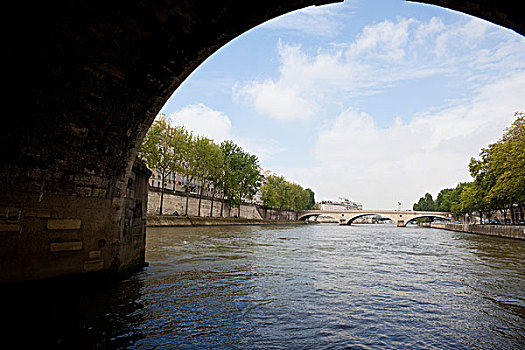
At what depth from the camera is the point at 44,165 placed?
6.60 m

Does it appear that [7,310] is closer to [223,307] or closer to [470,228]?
[223,307]

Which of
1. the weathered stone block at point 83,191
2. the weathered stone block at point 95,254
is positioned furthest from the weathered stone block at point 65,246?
the weathered stone block at point 83,191

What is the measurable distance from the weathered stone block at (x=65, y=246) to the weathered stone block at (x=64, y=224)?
1.07 feet

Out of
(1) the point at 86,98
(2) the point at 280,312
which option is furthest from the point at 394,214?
(1) the point at 86,98

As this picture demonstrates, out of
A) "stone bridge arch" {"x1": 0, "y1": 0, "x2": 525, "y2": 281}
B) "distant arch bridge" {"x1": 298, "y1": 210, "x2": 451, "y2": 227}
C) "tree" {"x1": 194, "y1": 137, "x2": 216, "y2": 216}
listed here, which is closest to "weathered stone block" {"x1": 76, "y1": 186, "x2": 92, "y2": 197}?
"stone bridge arch" {"x1": 0, "y1": 0, "x2": 525, "y2": 281}

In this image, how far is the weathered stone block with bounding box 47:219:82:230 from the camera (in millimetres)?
6859

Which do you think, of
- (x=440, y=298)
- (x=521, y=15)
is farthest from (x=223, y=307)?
(x=521, y=15)

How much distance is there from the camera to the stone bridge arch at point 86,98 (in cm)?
484

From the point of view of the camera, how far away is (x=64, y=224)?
7.05 m

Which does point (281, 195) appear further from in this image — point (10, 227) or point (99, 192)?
point (10, 227)

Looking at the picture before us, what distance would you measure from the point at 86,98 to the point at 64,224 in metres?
2.84

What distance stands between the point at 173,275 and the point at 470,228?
5650cm

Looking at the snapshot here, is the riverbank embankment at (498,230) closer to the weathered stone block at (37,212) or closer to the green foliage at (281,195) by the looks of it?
the weathered stone block at (37,212)

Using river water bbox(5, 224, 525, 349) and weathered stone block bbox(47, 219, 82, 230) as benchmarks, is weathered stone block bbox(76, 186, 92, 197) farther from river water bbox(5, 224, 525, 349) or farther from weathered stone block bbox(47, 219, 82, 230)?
river water bbox(5, 224, 525, 349)
